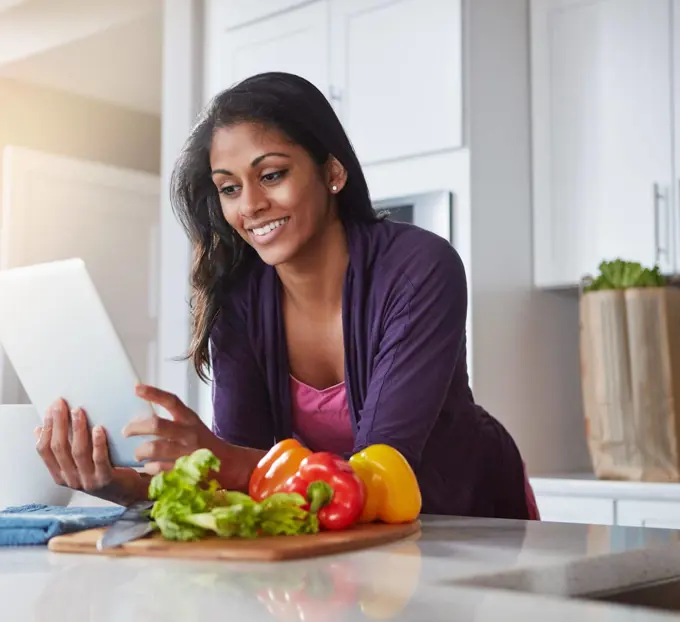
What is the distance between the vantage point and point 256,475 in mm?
1281

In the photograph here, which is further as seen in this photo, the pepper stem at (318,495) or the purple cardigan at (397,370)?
the purple cardigan at (397,370)

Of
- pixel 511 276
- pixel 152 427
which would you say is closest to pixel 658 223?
pixel 511 276

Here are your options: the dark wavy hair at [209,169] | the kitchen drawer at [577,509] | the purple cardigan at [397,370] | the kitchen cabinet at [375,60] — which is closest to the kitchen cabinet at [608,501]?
the kitchen drawer at [577,509]

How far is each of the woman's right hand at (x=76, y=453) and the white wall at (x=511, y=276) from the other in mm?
1712

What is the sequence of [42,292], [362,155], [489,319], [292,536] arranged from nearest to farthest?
[292,536]
[42,292]
[489,319]
[362,155]

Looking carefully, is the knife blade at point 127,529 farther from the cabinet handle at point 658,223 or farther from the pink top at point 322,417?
the cabinet handle at point 658,223

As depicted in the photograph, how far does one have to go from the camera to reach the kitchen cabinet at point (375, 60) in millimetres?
2996

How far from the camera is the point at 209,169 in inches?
67.9

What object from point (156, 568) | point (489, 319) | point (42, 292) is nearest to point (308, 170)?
point (42, 292)

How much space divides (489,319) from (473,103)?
23.6 inches

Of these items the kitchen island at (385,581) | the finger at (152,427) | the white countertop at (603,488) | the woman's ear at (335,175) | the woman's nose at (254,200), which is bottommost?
the white countertop at (603,488)

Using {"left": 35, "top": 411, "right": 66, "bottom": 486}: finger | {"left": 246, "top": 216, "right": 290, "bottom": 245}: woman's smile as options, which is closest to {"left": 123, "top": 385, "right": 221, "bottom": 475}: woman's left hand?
{"left": 35, "top": 411, "right": 66, "bottom": 486}: finger

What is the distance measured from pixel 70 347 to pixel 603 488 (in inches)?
70.4

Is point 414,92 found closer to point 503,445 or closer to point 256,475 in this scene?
point 503,445
